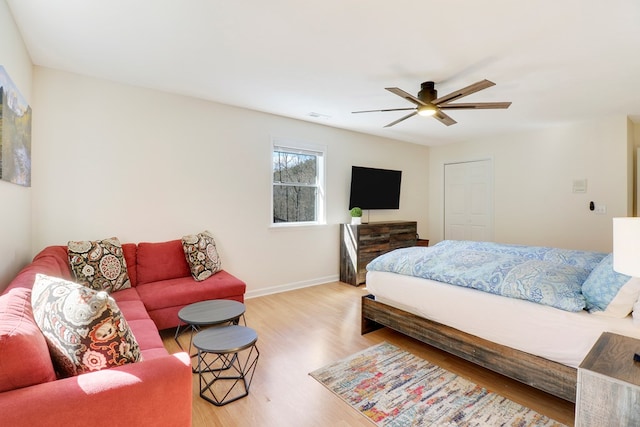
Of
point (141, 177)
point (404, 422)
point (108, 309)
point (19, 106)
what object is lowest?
point (404, 422)

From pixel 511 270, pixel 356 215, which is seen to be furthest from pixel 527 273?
pixel 356 215

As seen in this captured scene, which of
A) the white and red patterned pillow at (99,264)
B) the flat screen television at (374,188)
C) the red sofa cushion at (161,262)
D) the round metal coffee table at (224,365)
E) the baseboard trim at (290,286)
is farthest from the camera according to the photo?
the flat screen television at (374,188)

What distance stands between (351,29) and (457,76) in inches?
51.4

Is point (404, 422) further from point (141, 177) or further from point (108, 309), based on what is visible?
point (141, 177)

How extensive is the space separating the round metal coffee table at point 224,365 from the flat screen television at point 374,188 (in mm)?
3278

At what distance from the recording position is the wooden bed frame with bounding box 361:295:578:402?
184cm

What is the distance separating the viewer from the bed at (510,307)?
1803 mm

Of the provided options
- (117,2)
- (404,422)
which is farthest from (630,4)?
(117,2)

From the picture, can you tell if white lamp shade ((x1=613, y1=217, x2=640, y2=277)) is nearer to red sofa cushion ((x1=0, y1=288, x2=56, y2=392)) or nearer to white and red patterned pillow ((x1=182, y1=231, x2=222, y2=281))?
red sofa cushion ((x1=0, y1=288, x2=56, y2=392))

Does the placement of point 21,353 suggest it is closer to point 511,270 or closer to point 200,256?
point 200,256

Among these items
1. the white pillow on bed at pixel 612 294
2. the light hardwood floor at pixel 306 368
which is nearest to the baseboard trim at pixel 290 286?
the light hardwood floor at pixel 306 368

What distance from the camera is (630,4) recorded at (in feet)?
6.15

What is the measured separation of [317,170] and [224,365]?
10.5ft

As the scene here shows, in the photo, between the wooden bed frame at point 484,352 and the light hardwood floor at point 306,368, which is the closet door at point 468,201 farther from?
the wooden bed frame at point 484,352
